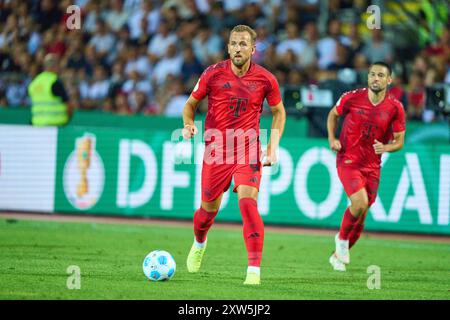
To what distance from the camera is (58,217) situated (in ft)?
52.9

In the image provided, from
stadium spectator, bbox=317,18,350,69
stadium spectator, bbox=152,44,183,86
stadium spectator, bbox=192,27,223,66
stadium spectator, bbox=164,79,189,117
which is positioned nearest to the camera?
stadium spectator, bbox=317,18,350,69

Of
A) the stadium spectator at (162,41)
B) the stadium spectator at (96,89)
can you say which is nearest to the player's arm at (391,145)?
the stadium spectator at (162,41)

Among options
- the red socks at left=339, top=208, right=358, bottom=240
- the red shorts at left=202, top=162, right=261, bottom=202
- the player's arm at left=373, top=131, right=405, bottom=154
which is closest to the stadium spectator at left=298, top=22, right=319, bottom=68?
the player's arm at left=373, top=131, right=405, bottom=154

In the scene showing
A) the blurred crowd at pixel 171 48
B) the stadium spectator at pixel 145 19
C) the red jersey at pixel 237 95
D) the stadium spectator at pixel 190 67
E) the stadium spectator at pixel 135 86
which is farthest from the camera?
the stadium spectator at pixel 145 19

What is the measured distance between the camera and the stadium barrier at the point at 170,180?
49.5 ft

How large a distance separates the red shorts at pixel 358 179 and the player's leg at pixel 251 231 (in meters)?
2.30

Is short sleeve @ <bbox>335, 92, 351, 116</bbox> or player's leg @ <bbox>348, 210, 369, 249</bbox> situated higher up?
short sleeve @ <bbox>335, 92, 351, 116</bbox>

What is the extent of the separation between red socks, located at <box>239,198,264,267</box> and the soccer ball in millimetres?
765

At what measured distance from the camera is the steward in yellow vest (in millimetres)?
16781

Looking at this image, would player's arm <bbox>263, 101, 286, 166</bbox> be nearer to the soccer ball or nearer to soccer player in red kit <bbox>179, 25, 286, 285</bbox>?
soccer player in red kit <bbox>179, 25, 286, 285</bbox>

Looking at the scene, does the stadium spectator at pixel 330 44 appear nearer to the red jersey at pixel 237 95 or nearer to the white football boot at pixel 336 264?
the white football boot at pixel 336 264

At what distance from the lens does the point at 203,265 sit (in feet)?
36.0
